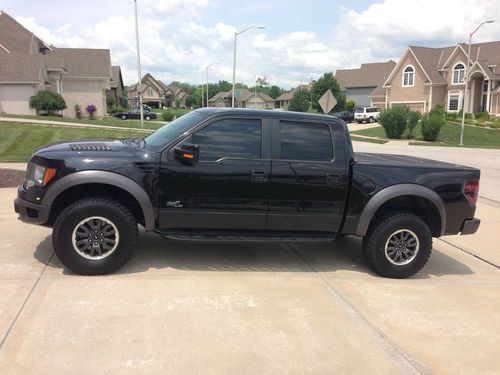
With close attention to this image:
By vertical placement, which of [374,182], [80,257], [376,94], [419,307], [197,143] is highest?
[376,94]

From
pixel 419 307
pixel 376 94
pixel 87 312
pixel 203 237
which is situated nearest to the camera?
pixel 87 312

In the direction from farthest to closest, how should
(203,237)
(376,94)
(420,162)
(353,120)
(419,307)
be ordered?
(376,94) < (353,120) < (420,162) < (203,237) < (419,307)

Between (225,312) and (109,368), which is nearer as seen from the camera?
(109,368)

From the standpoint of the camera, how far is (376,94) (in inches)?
2635

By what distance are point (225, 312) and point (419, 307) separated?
76.6 inches

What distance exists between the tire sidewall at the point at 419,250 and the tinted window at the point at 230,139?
1713 mm

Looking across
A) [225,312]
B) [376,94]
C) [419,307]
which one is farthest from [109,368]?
[376,94]

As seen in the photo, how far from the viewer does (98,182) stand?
4777 millimetres

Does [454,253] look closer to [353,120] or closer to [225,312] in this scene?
[225,312]

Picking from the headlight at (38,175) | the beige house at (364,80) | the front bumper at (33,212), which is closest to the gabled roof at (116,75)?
the beige house at (364,80)

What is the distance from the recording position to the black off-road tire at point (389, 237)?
5434 mm

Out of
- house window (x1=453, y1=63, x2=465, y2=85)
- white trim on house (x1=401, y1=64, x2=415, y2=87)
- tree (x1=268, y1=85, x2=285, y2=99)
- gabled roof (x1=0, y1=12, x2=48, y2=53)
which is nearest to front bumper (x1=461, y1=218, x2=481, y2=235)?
gabled roof (x1=0, y1=12, x2=48, y2=53)

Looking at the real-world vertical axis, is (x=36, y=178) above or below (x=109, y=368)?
above

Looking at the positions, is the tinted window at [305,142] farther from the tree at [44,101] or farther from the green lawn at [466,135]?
the tree at [44,101]
